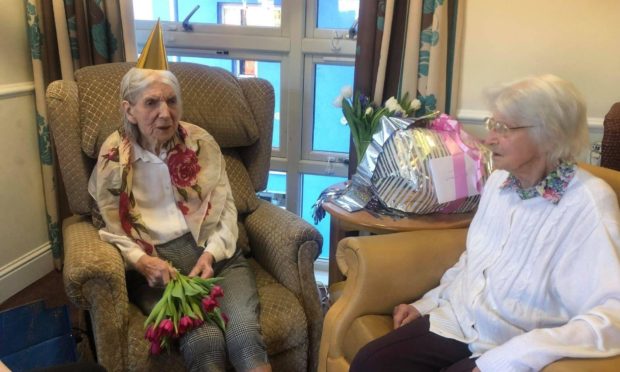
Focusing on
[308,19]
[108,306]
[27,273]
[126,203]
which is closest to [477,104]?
[308,19]

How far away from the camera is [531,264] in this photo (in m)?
1.24

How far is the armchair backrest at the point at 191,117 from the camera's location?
71.5 inches

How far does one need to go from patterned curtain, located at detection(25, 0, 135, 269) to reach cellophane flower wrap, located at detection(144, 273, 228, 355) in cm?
136

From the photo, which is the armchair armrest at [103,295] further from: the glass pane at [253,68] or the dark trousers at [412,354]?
the glass pane at [253,68]

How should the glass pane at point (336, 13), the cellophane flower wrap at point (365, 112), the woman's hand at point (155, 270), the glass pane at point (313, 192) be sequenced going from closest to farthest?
the woman's hand at point (155, 270), the cellophane flower wrap at point (365, 112), the glass pane at point (336, 13), the glass pane at point (313, 192)

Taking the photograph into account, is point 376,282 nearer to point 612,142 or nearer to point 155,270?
point 155,270

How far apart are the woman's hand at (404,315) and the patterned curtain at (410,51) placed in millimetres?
861

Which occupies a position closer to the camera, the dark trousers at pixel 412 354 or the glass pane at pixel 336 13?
the dark trousers at pixel 412 354

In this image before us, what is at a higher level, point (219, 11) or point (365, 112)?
point (219, 11)

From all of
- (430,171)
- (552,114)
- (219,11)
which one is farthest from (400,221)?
(219,11)

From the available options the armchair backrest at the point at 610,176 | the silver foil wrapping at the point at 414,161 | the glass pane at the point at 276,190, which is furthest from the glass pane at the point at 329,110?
the armchair backrest at the point at 610,176

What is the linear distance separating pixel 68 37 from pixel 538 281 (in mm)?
2199

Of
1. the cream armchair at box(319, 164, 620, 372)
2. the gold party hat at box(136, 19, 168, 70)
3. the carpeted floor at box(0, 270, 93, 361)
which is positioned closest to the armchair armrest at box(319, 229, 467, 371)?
the cream armchair at box(319, 164, 620, 372)

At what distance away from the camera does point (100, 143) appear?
1.82 m
